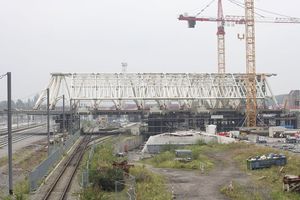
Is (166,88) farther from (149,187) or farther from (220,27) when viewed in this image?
(149,187)

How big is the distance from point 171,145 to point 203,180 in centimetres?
2671

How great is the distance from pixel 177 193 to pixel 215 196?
7.78ft

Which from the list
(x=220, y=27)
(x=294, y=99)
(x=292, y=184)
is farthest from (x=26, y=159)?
(x=294, y=99)

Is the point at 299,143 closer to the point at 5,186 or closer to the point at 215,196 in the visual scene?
the point at 215,196

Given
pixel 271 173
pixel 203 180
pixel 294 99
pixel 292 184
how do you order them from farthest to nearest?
pixel 294 99, pixel 271 173, pixel 203 180, pixel 292 184

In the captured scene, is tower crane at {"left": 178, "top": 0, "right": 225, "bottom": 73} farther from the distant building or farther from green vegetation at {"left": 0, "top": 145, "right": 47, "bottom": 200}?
green vegetation at {"left": 0, "top": 145, "right": 47, "bottom": 200}

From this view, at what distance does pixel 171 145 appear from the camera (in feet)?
196

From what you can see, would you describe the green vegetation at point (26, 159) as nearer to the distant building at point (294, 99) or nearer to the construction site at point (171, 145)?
the construction site at point (171, 145)

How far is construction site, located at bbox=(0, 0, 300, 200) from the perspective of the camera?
90.9 feet

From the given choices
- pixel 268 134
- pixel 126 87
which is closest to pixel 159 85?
pixel 126 87

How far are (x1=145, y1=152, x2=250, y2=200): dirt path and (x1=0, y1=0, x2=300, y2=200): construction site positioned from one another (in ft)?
0.21

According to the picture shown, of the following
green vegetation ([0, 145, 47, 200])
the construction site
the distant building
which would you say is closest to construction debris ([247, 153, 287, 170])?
the construction site

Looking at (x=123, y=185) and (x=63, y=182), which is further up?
(x=123, y=185)

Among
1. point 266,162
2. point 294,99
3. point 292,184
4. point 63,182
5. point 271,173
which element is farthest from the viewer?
point 294,99
